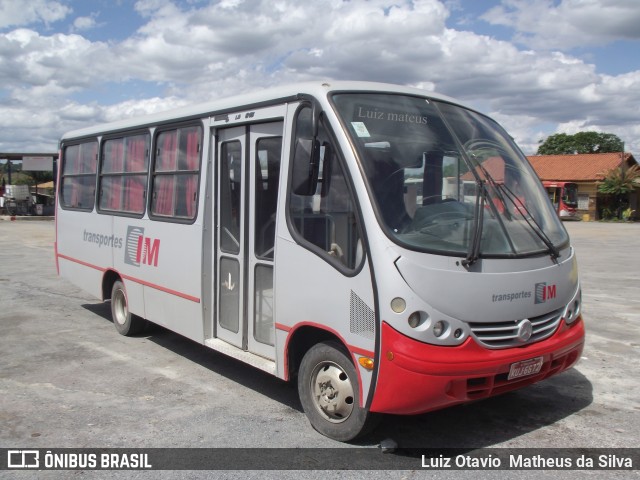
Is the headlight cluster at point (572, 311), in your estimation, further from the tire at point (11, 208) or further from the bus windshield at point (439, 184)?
the tire at point (11, 208)

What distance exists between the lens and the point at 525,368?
4.44m

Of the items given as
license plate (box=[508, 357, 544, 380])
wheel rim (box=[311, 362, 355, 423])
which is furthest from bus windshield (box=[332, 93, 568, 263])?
wheel rim (box=[311, 362, 355, 423])

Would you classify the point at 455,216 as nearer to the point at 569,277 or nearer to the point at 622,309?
the point at 569,277

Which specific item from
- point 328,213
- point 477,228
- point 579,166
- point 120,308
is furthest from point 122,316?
point 579,166

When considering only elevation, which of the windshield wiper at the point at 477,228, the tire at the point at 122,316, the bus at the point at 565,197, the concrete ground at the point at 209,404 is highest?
the bus at the point at 565,197

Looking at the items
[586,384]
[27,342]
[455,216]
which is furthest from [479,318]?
[27,342]

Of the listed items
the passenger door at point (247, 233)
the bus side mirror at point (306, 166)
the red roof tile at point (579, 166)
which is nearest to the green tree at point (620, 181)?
the red roof tile at point (579, 166)

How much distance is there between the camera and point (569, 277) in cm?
495

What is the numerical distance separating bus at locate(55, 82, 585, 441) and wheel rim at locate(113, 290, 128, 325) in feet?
7.02

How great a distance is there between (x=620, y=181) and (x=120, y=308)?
46.6 meters

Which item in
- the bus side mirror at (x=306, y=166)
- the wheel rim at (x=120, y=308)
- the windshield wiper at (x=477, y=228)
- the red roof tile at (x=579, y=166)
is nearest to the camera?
the windshield wiper at (x=477, y=228)

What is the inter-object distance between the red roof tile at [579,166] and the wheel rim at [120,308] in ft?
151

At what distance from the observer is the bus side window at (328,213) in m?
4.43

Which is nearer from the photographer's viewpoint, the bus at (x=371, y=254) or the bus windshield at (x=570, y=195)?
the bus at (x=371, y=254)
